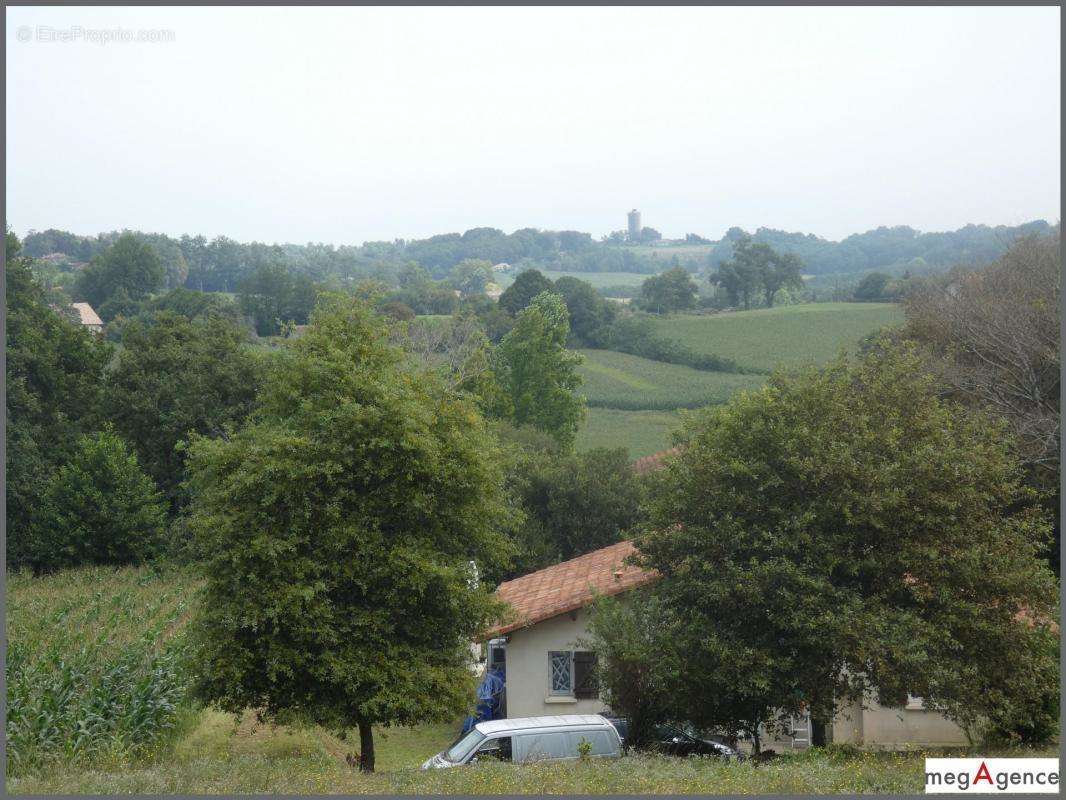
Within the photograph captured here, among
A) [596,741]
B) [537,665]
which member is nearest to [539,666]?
[537,665]

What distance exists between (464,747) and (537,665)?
6.11 metres

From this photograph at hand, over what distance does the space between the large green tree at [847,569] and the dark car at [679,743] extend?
0.70m

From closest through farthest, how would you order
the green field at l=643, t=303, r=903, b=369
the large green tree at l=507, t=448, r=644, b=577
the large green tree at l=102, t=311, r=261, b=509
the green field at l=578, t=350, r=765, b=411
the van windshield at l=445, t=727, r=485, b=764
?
the van windshield at l=445, t=727, r=485, b=764 → the large green tree at l=507, t=448, r=644, b=577 → the large green tree at l=102, t=311, r=261, b=509 → the green field at l=578, t=350, r=765, b=411 → the green field at l=643, t=303, r=903, b=369

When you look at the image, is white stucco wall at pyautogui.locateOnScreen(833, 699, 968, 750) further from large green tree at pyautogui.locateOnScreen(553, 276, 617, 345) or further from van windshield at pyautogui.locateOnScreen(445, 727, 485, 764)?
large green tree at pyautogui.locateOnScreen(553, 276, 617, 345)

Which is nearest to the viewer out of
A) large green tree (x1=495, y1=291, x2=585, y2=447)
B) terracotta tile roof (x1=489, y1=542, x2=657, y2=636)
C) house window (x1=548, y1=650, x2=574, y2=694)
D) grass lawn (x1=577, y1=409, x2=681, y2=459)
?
terracotta tile roof (x1=489, y1=542, x2=657, y2=636)

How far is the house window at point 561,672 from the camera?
2259cm

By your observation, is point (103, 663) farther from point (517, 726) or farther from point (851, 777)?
point (851, 777)

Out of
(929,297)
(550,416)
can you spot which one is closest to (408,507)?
(929,297)

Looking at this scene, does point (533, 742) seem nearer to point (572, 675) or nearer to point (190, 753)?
point (190, 753)

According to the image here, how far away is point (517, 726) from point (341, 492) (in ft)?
16.2

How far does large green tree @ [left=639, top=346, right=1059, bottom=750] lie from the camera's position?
1595 cm

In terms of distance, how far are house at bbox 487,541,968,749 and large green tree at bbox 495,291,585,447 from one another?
114 feet

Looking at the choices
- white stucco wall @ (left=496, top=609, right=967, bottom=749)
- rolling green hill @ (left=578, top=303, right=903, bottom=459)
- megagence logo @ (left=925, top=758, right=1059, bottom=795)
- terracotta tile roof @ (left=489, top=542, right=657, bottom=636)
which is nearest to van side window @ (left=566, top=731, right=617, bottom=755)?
terracotta tile roof @ (left=489, top=542, right=657, bottom=636)

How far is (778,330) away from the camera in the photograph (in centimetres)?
9400
